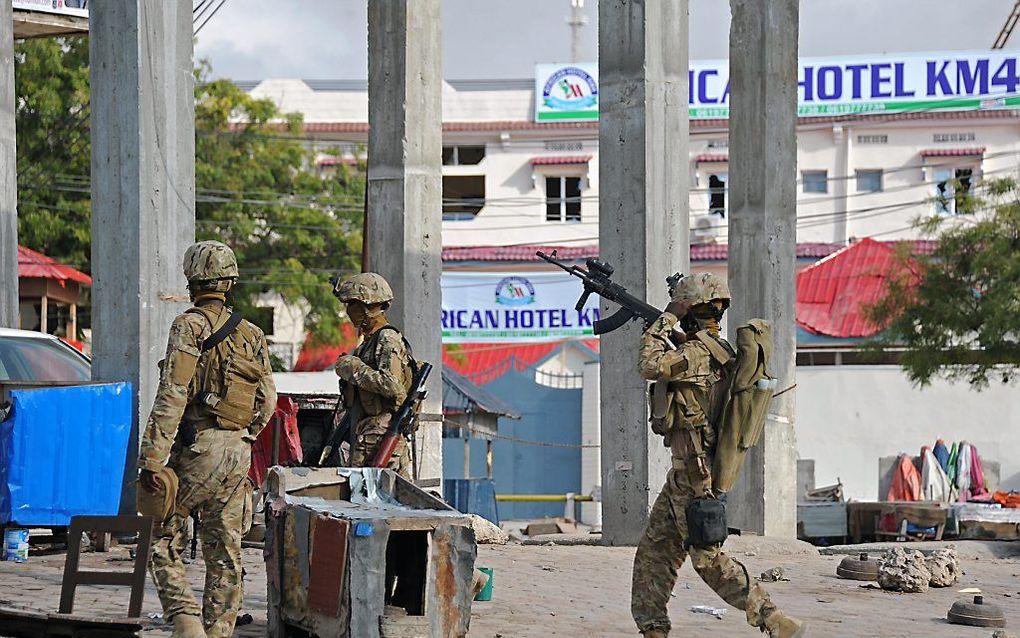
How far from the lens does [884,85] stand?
4450 centimetres

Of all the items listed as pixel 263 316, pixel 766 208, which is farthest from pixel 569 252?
pixel 766 208

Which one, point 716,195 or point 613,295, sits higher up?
point 716,195

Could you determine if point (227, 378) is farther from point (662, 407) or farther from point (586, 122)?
point (586, 122)

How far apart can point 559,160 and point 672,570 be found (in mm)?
36989

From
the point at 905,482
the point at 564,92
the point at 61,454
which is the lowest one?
the point at 905,482

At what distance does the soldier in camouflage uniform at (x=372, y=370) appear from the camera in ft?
28.4

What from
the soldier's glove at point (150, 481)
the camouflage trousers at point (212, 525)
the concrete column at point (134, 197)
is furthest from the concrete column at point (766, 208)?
the soldier's glove at point (150, 481)

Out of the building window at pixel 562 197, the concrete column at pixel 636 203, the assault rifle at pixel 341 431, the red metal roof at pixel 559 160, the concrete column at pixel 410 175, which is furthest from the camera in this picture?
the building window at pixel 562 197

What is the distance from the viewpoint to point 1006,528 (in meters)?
19.2

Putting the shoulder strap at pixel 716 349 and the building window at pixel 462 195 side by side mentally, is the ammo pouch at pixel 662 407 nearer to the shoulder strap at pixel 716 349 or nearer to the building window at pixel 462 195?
the shoulder strap at pixel 716 349

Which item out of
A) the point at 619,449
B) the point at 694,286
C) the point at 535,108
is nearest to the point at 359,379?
the point at 694,286

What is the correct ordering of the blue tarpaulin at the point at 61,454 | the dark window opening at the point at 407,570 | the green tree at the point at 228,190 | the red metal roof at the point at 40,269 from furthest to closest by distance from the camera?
the green tree at the point at 228,190
the red metal roof at the point at 40,269
the blue tarpaulin at the point at 61,454
the dark window opening at the point at 407,570

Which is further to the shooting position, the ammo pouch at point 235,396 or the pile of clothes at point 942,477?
the pile of clothes at point 942,477

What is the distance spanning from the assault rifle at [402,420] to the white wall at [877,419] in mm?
25062
